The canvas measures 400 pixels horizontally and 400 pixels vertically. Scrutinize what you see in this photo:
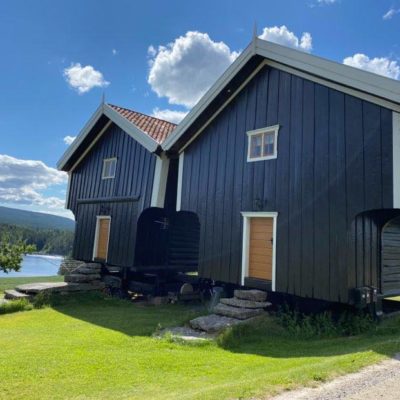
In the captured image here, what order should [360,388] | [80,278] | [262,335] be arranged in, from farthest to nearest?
[80,278] → [262,335] → [360,388]

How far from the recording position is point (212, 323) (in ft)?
26.2

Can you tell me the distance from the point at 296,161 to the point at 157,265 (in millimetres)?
6840

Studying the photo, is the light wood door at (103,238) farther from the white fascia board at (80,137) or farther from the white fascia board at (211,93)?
the white fascia board at (211,93)

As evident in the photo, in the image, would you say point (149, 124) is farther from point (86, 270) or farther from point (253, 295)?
point (253, 295)

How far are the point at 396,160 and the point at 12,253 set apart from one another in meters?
15.6

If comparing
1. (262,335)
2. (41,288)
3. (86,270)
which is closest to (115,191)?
(86,270)

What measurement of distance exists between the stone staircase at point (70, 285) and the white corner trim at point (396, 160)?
10734 millimetres

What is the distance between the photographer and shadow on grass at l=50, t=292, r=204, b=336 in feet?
28.5

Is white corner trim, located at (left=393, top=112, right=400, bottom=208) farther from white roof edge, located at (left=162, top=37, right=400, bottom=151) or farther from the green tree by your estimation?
the green tree

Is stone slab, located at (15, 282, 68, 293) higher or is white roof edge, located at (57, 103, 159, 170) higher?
white roof edge, located at (57, 103, 159, 170)

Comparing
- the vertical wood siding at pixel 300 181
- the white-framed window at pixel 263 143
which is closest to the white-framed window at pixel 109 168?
the vertical wood siding at pixel 300 181

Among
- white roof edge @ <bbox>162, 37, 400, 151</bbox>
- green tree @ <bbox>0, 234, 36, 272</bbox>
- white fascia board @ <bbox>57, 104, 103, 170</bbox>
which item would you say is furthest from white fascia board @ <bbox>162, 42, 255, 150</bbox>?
green tree @ <bbox>0, 234, 36, 272</bbox>

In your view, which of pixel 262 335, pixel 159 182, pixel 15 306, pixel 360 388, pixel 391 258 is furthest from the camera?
pixel 159 182

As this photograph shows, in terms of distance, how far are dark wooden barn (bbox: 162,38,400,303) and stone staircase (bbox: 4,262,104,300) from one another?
5.11 meters
